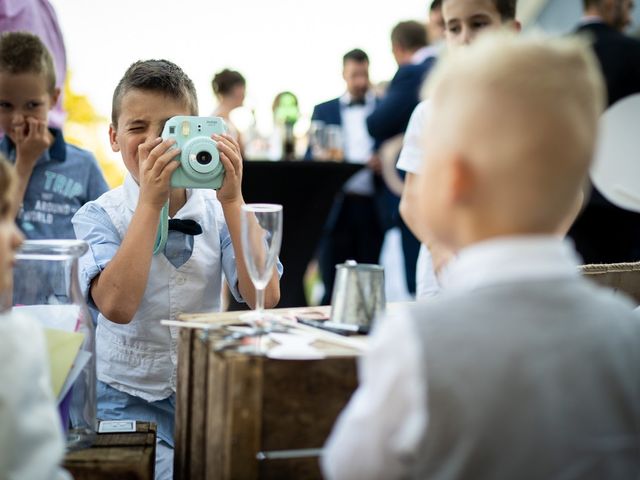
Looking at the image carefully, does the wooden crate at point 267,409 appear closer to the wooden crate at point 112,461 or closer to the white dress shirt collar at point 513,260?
the wooden crate at point 112,461

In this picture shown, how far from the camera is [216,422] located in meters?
1.19

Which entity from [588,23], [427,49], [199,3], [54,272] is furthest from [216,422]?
[199,3]

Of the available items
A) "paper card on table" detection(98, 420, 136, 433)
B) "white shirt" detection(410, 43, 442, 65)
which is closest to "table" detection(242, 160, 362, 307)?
"white shirt" detection(410, 43, 442, 65)

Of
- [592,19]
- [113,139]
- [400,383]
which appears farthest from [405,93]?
[400,383]

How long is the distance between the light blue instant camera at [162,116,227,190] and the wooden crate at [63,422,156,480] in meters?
0.52

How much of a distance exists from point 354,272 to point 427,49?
10.8 ft

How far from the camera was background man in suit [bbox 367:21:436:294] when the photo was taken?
3.81 meters

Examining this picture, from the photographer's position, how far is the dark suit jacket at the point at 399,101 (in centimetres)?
379

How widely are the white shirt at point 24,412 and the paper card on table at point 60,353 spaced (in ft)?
0.61

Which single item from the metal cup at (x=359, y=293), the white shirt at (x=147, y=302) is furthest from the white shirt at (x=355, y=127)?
the metal cup at (x=359, y=293)

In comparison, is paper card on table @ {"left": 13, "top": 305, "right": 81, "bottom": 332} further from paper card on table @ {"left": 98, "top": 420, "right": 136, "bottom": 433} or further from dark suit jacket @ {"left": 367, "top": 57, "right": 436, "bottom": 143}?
dark suit jacket @ {"left": 367, "top": 57, "right": 436, "bottom": 143}

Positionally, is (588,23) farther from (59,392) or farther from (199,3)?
(199,3)

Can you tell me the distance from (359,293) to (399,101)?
103 inches

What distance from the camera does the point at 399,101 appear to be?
3.83 m
